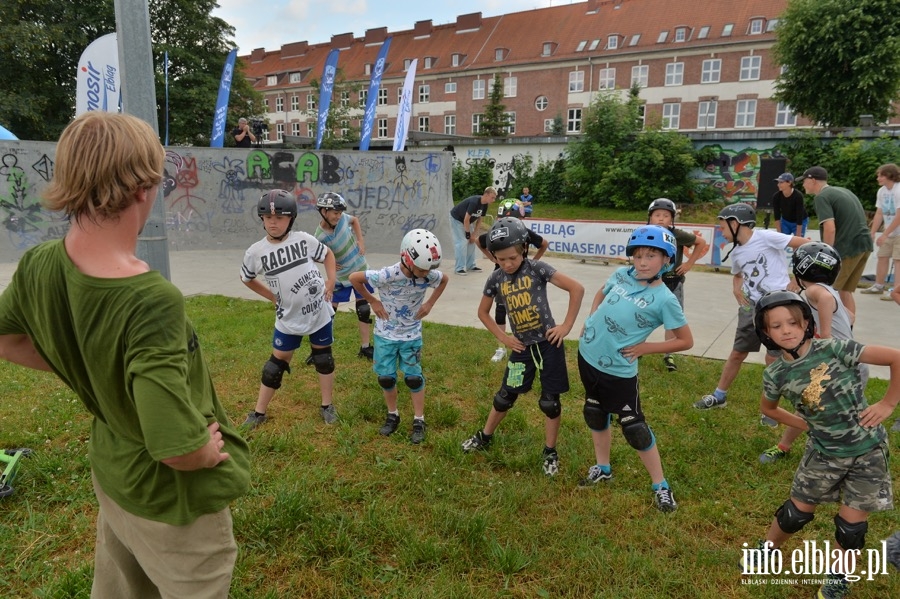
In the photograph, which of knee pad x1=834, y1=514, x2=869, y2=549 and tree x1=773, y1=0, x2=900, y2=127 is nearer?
knee pad x1=834, y1=514, x2=869, y2=549

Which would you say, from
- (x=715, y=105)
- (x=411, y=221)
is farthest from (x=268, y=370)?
(x=715, y=105)

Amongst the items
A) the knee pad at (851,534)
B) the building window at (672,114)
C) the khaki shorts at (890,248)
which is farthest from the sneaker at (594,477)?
the building window at (672,114)

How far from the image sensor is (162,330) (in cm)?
146

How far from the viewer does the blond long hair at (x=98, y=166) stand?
1.42 m

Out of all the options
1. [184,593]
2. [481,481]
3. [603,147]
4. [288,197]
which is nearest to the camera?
[184,593]

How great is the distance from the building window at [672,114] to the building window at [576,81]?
289 inches

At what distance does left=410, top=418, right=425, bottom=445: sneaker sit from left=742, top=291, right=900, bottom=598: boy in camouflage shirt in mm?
2588

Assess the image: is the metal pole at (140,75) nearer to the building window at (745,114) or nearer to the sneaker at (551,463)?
the sneaker at (551,463)

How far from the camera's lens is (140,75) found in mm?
3396

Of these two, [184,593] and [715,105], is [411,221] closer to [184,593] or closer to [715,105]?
[184,593]

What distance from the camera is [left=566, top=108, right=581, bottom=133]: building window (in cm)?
5009

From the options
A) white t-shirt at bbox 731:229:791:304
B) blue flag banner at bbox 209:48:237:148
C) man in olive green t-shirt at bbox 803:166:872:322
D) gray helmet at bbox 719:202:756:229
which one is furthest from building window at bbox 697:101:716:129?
white t-shirt at bbox 731:229:791:304

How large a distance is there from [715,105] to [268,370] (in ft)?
161
